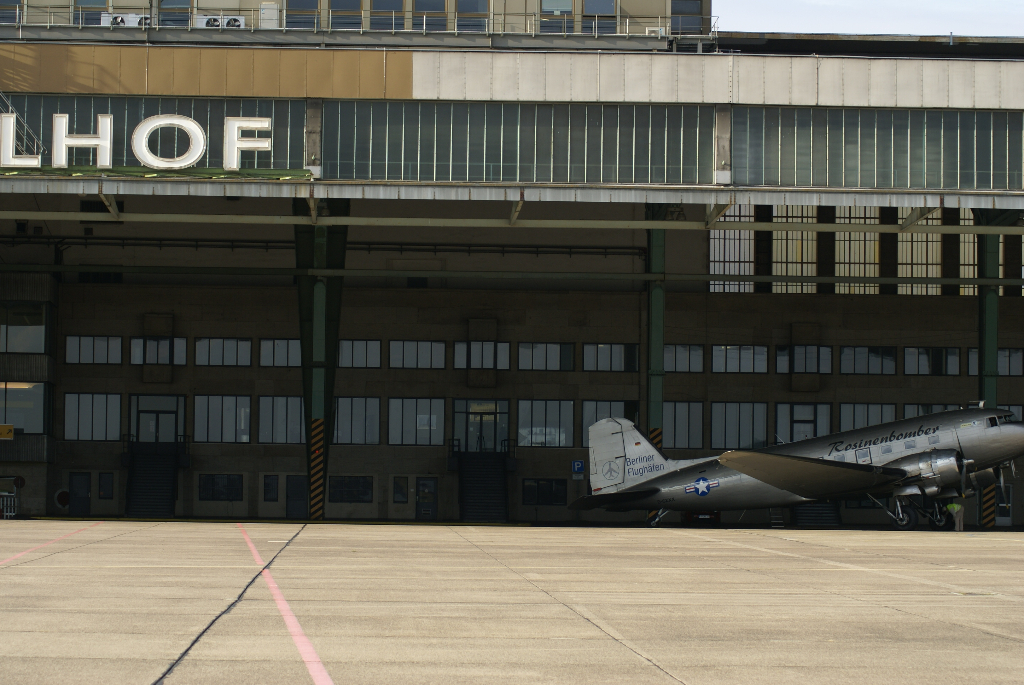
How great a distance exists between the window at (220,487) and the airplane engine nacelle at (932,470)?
117 ft

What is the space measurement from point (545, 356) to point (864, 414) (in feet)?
61.5

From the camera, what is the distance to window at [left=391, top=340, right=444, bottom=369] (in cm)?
5734

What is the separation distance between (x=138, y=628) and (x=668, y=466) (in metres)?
32.9

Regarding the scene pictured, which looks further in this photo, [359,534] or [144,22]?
[144,22]

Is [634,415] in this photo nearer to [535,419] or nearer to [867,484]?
[535,419]

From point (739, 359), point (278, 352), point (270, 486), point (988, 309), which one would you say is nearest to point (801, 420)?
point (739, 359)

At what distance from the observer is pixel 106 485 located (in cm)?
5606

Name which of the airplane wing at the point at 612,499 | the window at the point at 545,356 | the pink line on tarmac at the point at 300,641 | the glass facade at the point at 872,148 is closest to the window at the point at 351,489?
the window at the point at 545,356

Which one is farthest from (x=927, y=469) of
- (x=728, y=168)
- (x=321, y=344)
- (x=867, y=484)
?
(x=321, y=344)

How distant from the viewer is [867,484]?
3825 centimetres

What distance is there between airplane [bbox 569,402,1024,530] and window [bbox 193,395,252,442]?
23166 millimetres

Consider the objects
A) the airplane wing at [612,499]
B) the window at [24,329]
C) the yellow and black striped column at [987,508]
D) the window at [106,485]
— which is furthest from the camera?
the window at [106,485]

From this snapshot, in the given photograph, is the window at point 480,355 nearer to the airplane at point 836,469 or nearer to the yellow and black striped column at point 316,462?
the yellow and black striped column at point 316,462

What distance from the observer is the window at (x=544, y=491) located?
188 ft
